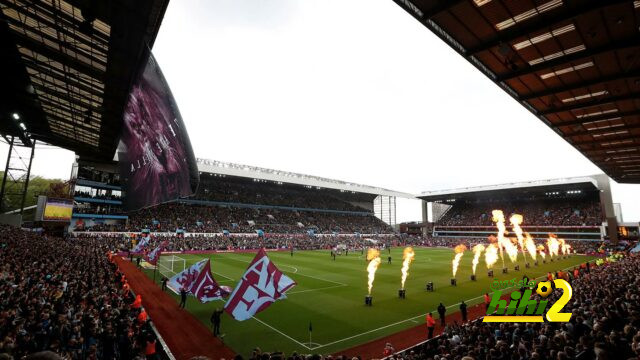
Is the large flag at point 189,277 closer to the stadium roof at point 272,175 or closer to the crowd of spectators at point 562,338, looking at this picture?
the crowd of spectators at point 562,338

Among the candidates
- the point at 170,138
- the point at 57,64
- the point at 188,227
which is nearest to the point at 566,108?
the point at 170,138

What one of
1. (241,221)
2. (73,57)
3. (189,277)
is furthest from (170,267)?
(241,221)

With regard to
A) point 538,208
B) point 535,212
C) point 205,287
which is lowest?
point 205,287

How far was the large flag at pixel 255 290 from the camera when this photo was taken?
12.3 m

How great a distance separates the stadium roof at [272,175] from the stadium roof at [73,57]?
130ft

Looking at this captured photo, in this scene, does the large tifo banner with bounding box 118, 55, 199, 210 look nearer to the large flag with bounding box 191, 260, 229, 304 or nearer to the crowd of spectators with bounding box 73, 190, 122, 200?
the large flag with bounding box 191, 260, 229, 304

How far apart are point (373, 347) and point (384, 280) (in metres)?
16.0

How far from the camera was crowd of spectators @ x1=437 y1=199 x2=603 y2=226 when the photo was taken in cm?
6988

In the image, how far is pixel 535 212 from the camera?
3150 inches

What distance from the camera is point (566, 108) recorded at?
19344mm

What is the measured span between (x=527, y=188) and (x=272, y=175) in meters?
62.7

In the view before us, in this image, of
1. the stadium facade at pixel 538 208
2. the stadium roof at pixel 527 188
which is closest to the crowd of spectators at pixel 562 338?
the stadium facade at pixel 538 208

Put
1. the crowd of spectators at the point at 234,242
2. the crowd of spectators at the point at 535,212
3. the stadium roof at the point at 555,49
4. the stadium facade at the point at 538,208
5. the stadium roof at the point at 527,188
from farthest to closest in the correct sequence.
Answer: the crowd of spectators at the point at 535,212 < the stadium roof at the point at 527,188 < the stadium facade at the point at 538,208 < the crowd of spectators at the point at 234,242 < the stadium roof at the point at 555,49

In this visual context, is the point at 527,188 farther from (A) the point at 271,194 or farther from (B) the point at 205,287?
(B) the point at 205,287
